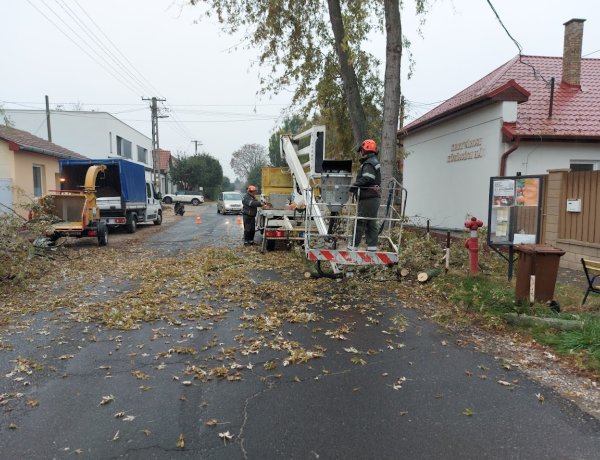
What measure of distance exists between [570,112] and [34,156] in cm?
2235

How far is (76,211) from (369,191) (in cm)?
1025

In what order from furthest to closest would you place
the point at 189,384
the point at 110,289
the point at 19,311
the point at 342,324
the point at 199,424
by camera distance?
1. the point at 110,289
2. the point at 19,311
3. the point at 342,324
4. the point at 189,384
5. the point at 199,424

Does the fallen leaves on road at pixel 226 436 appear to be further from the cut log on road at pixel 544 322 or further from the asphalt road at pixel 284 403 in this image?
the cut log on road at pixel 544 322

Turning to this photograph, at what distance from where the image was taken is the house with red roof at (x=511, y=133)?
41.0 ft

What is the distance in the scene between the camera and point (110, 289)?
8.40 meters

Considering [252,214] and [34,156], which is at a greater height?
[34,156]

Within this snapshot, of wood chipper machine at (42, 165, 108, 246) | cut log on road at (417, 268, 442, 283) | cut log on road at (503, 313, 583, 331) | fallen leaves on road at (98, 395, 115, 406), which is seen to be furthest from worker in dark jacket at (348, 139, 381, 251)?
wood chipper machine at (42, 165, 108, 246)

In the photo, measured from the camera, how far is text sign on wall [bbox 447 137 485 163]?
13546 mm

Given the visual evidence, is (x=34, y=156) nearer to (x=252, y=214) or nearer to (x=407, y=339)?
(x=252, y=214)

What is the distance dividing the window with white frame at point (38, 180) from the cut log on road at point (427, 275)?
20.5 m

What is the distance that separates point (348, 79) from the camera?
13.5 meters

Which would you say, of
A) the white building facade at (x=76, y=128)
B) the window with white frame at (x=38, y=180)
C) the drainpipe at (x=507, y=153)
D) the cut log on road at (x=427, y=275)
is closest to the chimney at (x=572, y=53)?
the drainpipe at (x=507, y=153)

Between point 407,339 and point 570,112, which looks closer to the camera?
point 407,339

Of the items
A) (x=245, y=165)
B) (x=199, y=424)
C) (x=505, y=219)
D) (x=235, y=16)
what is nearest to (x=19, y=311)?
(x=199, y=424)
